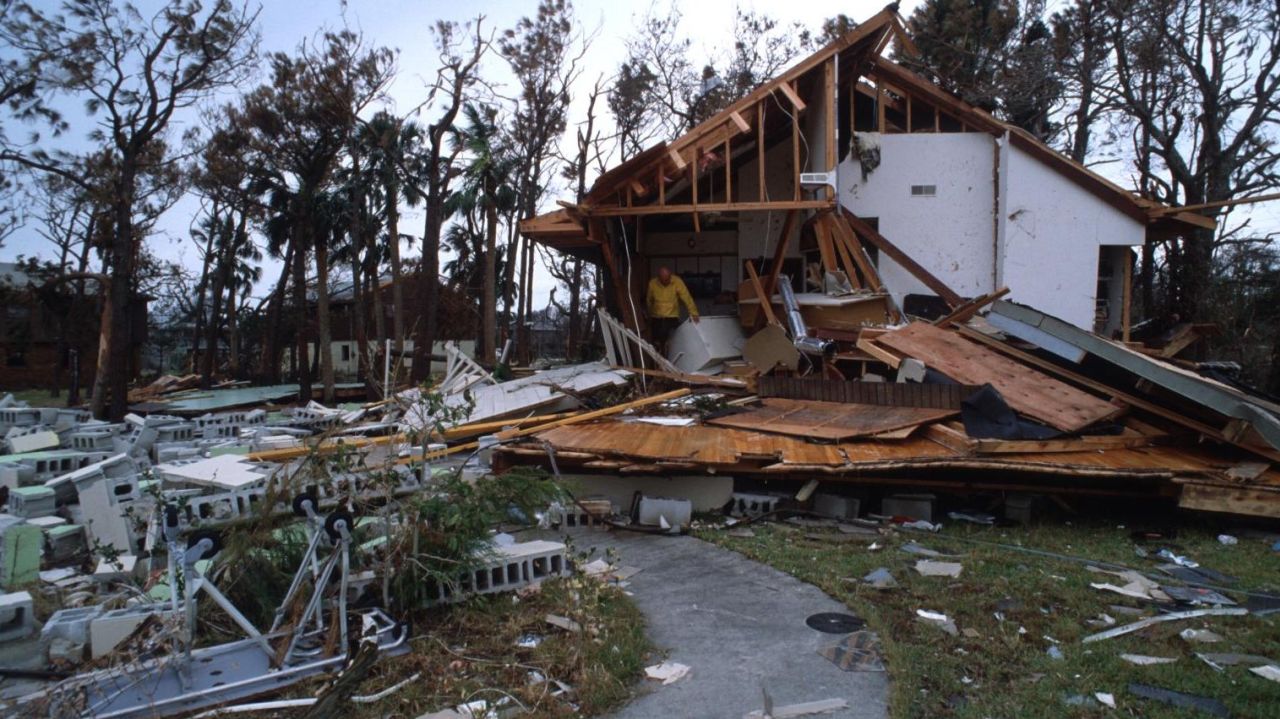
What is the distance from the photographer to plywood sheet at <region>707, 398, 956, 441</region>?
7766 mm

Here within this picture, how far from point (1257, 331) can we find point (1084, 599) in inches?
686

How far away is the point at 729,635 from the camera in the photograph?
4.49 meters

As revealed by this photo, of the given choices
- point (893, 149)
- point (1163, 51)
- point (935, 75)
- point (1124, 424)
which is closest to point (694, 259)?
point (893, 149)

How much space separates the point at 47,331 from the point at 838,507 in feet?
116

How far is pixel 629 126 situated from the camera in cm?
2725

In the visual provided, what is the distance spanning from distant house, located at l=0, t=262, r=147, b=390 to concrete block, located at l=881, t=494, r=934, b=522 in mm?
19368

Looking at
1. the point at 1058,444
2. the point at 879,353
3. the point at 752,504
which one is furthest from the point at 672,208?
the point at 1058,444

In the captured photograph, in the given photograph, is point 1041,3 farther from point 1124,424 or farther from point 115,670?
point 115,670

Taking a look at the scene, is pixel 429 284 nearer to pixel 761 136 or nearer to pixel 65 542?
pixel 761 136

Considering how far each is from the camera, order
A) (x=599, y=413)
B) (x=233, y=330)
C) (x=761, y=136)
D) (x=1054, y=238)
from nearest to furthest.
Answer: (x=599, y=413), (x=761, y=136), (x=1054, y=238), (x=233, y=330)

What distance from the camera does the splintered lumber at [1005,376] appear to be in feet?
24.7

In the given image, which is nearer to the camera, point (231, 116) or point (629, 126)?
point (231, 116)

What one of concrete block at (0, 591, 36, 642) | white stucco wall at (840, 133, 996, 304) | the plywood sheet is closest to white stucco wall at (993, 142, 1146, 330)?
white stucco wall at (840, 133, 996, 304)

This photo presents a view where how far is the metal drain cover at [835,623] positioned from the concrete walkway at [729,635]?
0.06 meters
